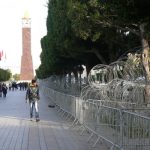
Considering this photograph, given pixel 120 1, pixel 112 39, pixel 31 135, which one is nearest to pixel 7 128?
pixel 31 135

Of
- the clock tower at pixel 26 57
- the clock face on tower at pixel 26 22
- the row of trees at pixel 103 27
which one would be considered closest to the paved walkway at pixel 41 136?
the row of trees at pixel 103 27

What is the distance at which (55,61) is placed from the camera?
4581 centimetres

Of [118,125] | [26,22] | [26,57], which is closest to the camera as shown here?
[118,125]

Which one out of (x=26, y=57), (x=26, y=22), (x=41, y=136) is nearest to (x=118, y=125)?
(x=41, y=136)

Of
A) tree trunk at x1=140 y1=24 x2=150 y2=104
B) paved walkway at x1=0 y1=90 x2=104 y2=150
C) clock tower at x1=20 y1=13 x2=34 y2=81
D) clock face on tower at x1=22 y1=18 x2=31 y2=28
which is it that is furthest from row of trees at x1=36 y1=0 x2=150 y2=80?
clock face on tower at x1=22 y1=18 x2=31 y2=28

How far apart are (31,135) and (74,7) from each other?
4563 mm

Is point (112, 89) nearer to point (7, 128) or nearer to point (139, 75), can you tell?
point (139, 75)

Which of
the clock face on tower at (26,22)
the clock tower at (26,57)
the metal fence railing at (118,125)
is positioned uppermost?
the clock face on tower at (26,22)

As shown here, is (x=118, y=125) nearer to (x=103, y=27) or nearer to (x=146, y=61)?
(x=146, y=61)

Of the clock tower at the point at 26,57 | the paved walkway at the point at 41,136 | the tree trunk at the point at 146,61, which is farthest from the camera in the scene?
the clock tower at the point at 26,57

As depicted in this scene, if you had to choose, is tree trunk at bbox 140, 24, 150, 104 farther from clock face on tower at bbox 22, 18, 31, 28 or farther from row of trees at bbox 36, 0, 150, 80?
clock face on tower at bbox 22, 18, 31, 28

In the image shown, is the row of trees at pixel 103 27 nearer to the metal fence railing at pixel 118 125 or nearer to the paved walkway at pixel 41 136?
the metal fence railing at pixel 118 125

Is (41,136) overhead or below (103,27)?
below

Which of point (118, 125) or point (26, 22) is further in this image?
point (26, 22)
